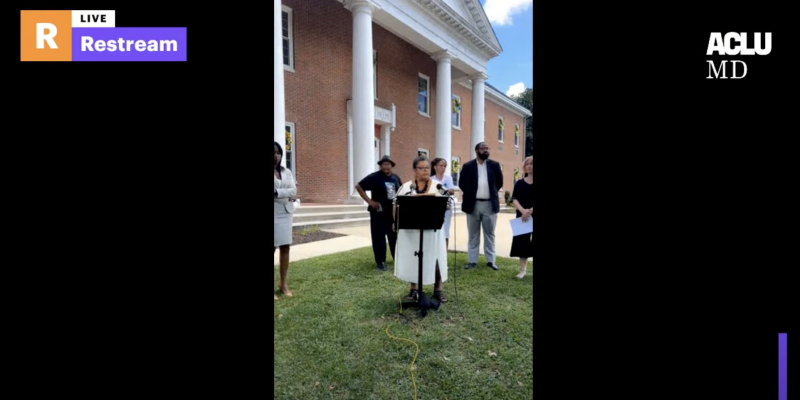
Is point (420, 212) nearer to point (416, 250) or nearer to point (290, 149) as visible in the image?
point (416, 250)

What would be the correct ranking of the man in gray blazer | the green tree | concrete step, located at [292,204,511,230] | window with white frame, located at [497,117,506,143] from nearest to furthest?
the man in gray blazer < concrete step, located at [292,204,511,230] < window with white frame, located at [497,117,506,143] < the green tree

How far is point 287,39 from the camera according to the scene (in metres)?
11.0

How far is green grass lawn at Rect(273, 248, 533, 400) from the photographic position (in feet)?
7.54

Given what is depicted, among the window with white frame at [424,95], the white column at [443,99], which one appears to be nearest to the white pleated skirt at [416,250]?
the white column at [443,99]

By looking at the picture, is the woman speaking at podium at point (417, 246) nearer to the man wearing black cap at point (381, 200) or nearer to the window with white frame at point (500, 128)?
the man wearing black cap at point (381, 200)

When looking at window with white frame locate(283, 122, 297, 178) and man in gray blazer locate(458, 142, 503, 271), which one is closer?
man in gray blazer locate(458, 142, 503, 271)

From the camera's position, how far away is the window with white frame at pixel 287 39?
428 inches

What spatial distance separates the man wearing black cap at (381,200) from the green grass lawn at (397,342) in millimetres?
789

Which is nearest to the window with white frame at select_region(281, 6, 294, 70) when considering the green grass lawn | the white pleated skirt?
the green grass lawn

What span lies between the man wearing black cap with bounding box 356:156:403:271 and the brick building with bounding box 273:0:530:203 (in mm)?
3662
